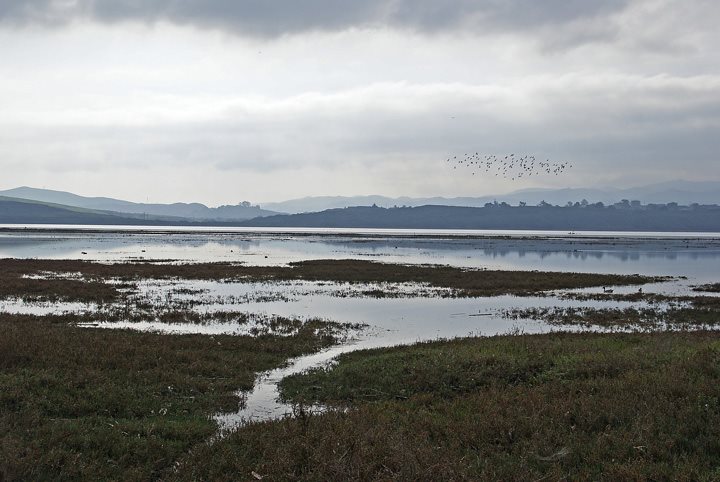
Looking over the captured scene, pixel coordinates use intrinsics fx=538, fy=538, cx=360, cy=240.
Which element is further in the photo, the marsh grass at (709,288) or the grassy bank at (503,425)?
the marsh grass at (709,288)

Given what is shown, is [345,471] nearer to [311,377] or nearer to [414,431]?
[414,431]

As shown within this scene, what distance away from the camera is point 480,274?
66500mm

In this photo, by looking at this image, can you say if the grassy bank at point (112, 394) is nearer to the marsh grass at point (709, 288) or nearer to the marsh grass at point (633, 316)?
the marsh grass at point (633, 316)

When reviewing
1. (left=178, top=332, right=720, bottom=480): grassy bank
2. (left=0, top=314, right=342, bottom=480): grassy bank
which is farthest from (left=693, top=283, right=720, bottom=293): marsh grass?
(left=0, top=314, right=342, bottom=480): grassy bank

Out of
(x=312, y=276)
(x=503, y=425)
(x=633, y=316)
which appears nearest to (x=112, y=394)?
(x=503, y=425)

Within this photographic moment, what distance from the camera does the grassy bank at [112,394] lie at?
11.5m

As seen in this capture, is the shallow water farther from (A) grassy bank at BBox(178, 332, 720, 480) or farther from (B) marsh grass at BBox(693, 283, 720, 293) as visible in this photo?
(A) grassy bank at BBox(178, 332, 720, 480)

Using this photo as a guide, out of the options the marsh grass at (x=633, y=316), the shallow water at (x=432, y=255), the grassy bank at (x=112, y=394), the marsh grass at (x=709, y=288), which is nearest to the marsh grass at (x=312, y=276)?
the marsh grass at (x=709, y=288)

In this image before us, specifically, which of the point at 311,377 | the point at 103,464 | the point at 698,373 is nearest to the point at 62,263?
the point at 311,377

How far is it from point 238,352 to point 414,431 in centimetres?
1336

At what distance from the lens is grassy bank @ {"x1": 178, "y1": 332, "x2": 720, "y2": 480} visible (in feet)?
32.9

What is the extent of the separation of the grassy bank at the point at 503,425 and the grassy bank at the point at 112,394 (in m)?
1.78

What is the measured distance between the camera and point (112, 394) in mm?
15961

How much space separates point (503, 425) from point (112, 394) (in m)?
11.2
